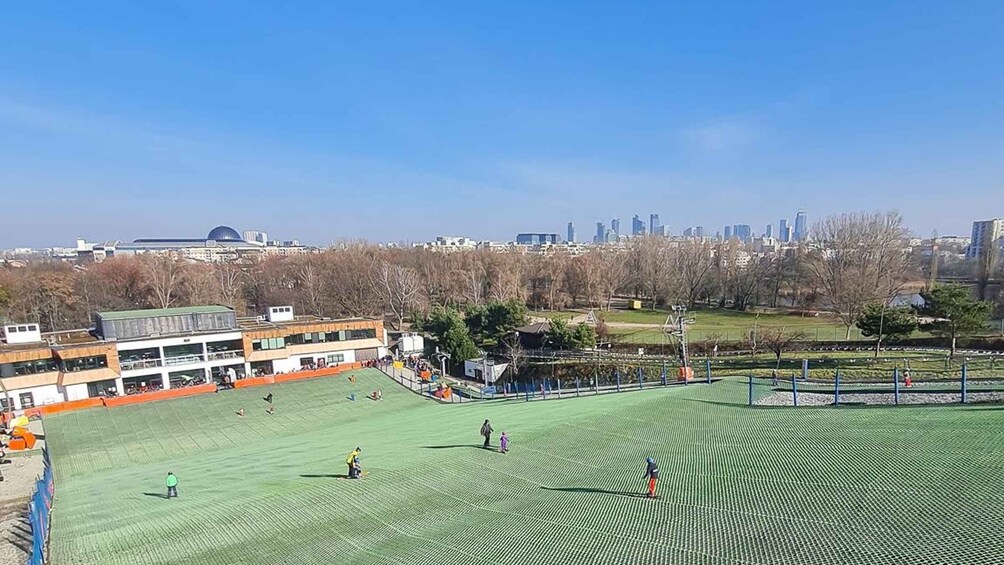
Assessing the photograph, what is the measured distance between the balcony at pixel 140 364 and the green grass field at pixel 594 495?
13346 millimetres

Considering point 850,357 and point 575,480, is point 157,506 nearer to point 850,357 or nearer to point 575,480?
point 575,480

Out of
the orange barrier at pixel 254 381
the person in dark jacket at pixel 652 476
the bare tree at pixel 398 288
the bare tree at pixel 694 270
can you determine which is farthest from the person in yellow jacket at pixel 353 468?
the bare tree at pixel 694 270

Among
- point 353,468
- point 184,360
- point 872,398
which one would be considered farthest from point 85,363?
point 872,398

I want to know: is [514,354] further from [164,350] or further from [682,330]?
[164,350]

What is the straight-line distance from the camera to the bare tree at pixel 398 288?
5669cm

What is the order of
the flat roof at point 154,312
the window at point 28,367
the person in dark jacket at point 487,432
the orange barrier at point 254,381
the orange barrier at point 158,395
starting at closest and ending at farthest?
the person in dark jacket at point 487,432 < the orange barrier at point 158,395 < the window at point 28,367 < the orange barrier at point 254,381 < the flat roof at point 154,312

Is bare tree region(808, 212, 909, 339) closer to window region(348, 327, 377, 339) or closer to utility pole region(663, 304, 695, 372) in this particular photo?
utility pole region(663, 304, 695, 372)

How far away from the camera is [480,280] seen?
67562 mm

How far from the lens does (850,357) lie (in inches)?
Result: 1319

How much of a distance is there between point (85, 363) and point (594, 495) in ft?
106

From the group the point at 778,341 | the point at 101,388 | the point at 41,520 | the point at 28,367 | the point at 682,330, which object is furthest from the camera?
the point at 778,341

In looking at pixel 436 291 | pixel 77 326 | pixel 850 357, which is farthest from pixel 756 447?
pixel 77 326

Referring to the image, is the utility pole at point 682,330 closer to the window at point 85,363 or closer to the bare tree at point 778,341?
the bare tree at point 778,341

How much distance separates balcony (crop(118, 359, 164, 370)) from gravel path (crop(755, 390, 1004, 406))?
33987 mm
